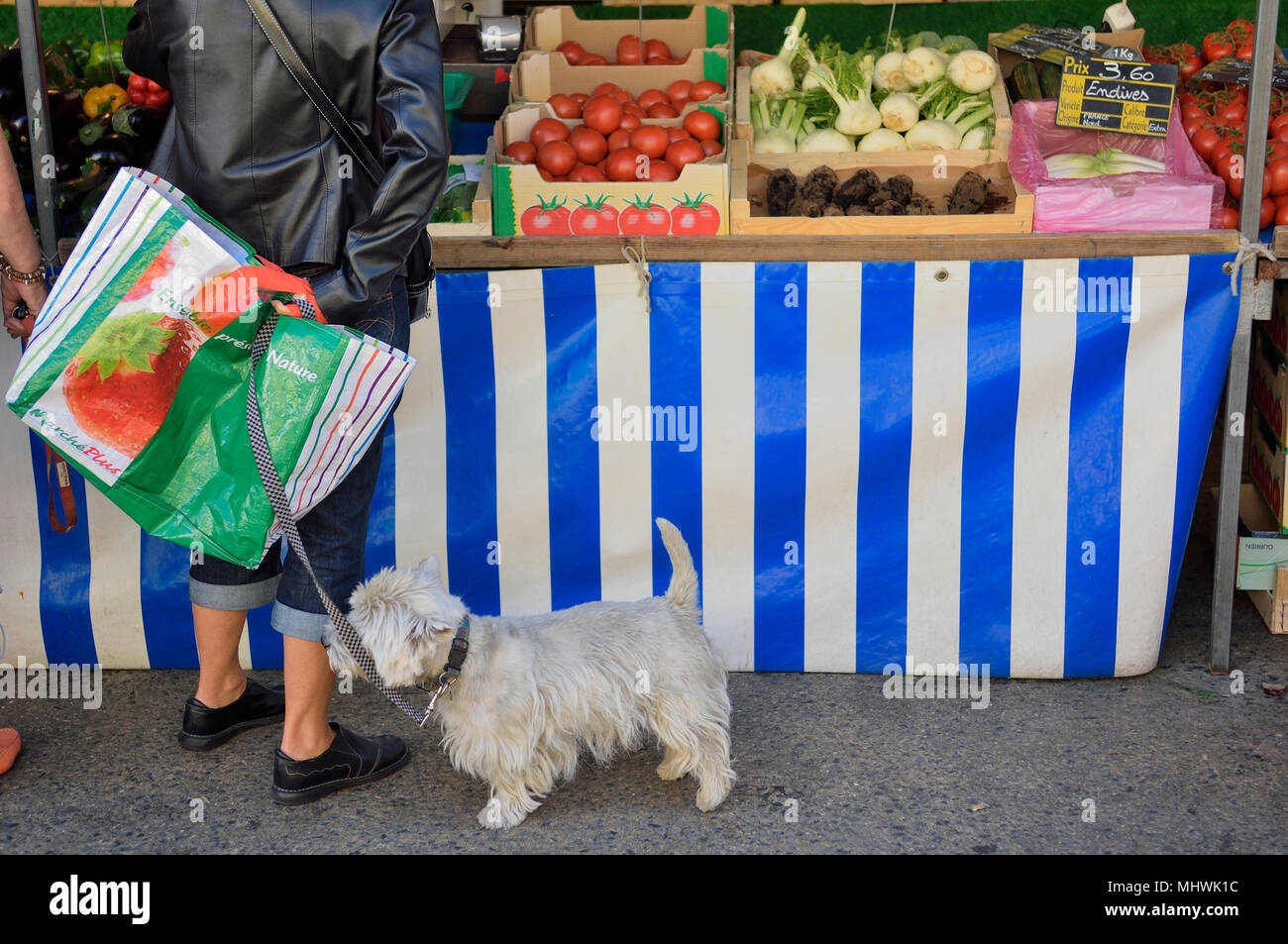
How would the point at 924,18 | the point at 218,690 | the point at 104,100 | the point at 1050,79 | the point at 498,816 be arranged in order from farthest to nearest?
the point at 924,18 < the point at 1050,79 < the point at 104,100 < the point at 218,690 < the point at 498,816

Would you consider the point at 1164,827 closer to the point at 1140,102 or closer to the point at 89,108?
the point at 1140,102

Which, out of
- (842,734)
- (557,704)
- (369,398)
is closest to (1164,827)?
(842,734)

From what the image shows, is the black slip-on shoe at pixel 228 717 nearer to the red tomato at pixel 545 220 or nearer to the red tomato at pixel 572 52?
the red tomato at pixel 545 220

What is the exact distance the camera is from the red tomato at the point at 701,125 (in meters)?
4.17

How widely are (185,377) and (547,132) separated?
Answer: 78.8 inches

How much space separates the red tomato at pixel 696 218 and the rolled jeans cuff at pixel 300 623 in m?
1.60

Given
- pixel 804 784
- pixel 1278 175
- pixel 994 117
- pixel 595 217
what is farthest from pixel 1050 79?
pixel 804 784

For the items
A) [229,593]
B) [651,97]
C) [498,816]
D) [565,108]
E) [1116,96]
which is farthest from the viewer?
[651,97]

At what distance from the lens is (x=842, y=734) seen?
3.47 meters

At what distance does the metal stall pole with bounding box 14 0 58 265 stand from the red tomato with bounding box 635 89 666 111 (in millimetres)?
1977

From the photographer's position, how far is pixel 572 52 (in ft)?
16.0

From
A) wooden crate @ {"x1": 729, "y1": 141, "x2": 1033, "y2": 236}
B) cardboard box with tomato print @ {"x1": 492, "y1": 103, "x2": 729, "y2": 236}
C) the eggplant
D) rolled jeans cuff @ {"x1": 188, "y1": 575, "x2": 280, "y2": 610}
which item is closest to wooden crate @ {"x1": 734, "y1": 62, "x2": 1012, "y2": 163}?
wooden crate @ {"x1": 729, "y1": 141, "x2": 1033, "y2": 236}

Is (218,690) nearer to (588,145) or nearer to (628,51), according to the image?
(588,145)

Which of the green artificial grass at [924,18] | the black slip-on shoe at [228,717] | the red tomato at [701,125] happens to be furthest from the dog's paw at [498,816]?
the green artificial grass at [924,18]
